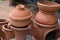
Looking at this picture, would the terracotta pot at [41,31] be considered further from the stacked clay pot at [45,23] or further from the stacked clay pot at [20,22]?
the stacked clay pot at [20,22]

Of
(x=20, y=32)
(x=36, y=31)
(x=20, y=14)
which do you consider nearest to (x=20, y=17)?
(x=20, y=14)

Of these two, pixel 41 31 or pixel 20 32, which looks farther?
pixel 41 31

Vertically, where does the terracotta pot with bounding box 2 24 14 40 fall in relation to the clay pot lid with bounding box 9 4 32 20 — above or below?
below

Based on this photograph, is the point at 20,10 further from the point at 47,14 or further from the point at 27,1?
the point at 27,1

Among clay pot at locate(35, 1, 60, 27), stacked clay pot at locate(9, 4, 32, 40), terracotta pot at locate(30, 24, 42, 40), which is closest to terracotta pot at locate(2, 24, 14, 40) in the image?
stacked clay pot at locate(9, 4, 32, 40)

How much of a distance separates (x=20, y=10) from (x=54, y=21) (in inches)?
15.3

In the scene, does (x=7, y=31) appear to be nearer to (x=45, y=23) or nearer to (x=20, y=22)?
(x=20, y=22)

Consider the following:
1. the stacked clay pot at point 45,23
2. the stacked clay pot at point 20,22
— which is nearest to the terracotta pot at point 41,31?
the stacked clay pot at point 45,23

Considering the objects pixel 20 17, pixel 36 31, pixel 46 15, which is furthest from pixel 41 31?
pixel 20 17

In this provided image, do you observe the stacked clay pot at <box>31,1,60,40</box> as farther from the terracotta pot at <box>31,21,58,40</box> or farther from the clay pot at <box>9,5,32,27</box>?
the clay pot at <box>9,5,32,27</box>

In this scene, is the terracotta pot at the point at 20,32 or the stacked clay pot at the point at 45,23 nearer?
the terracotta pot at the point at 20,32

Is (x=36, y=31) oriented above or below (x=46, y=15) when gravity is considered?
below

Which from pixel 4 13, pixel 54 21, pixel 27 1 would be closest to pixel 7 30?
pixel 54 21

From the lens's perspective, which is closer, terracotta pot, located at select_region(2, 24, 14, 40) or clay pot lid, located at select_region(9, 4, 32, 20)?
clay pot lid, located at select_region(9, 4, 32, 20)
